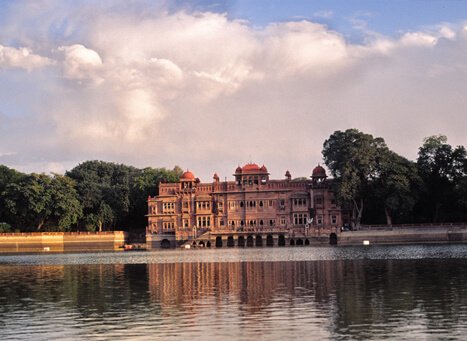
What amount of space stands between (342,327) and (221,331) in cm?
321

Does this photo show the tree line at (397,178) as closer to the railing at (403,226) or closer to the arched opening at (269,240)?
the railing at (403,226)

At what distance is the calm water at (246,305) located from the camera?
62.1 ft

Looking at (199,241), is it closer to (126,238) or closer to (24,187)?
(126,238)

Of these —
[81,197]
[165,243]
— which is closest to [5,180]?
[81,197]

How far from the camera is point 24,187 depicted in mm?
91000

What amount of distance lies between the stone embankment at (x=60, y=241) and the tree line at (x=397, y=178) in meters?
30.8

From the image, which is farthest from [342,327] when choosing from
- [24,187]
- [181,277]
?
[24,187]

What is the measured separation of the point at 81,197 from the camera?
98312 mm

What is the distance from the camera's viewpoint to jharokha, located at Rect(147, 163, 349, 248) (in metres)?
93.1

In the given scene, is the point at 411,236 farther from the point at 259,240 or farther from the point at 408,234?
the point at 259,240

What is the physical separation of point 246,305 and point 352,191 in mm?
62755

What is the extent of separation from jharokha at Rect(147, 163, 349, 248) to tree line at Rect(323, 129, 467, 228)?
14.9 ft

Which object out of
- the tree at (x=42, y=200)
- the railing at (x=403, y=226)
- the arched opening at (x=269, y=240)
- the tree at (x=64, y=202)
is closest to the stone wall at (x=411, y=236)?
the railing at (x=403, y=226)

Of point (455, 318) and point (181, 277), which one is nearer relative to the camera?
point (455, 318)
